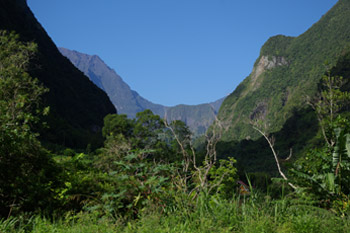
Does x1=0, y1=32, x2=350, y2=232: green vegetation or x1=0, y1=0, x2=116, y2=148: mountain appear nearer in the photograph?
x1=0, y1=32, x2=350, y2=232: green vegetation

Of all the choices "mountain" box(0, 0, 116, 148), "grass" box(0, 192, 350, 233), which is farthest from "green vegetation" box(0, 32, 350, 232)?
"mountain" box(0, 0, 116, 148)

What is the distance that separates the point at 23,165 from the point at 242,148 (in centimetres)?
13352

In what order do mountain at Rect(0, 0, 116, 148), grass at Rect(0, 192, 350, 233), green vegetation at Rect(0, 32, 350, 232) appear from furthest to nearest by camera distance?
mountain at Rect(0, 0, 116, 148), green vegetation at Rect(0, 32, 350, 232), grass at Rect(0, 192, 350, 233)

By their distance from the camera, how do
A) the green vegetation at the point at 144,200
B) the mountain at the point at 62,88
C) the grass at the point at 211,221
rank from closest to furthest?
1. the grass at the point at 211,221
2. the green vegetation at the point at 144,200
3. the mountain at the point at 62,88

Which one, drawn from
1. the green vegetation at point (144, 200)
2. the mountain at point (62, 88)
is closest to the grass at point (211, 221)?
the green vegetation at point (144, 200)

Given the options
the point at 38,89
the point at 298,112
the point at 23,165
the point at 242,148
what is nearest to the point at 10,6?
the point at 38,89

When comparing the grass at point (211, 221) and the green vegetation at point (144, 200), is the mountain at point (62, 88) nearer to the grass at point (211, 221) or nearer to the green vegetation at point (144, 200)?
the green vegetation at point (144, 200)

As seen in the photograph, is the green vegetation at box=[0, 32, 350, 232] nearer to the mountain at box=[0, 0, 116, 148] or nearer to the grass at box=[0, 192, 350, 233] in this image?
the grass at box=[0, 192, 350, 233]

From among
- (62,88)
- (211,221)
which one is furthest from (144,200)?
(62,88)

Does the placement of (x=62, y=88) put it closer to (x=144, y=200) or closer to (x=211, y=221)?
(x=144, y=200)

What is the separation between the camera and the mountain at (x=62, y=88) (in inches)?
2623

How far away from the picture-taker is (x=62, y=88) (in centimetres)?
8925

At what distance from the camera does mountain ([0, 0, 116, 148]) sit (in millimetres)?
66625

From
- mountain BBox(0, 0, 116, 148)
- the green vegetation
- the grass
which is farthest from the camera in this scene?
mountain BBox(0, 0, 116, 148)
